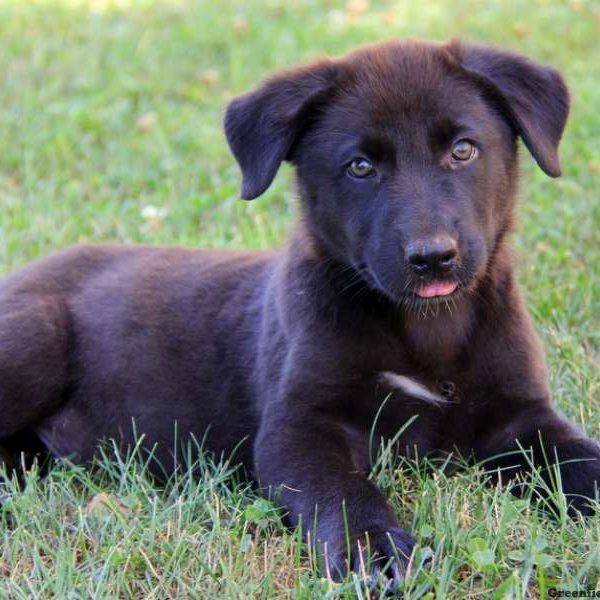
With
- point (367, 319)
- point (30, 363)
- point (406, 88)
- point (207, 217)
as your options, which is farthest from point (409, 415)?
point (207, 217)

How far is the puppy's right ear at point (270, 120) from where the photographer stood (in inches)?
137

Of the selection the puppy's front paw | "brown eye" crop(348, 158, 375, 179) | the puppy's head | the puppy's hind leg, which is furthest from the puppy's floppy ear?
the puppy's hind leg

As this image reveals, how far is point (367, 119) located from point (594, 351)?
1463mm

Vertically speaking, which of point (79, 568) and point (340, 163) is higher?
point (340, 163)

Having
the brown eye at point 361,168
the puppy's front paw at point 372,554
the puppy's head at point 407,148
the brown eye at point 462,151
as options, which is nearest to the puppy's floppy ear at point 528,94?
the puppy's head at point 407,148

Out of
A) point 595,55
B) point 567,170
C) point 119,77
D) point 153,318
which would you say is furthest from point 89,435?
point 595,55

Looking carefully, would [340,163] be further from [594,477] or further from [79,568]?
[79,568]

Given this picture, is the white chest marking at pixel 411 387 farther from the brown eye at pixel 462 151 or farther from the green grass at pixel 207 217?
the brown eye at pixel 462 151

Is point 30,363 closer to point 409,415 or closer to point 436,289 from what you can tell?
point 409,415

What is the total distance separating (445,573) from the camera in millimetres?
2707

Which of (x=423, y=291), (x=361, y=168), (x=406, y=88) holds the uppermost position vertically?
(x=406, y=88)

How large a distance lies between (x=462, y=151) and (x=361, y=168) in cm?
29

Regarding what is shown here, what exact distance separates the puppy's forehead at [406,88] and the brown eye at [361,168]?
11cm

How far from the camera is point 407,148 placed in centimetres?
327
